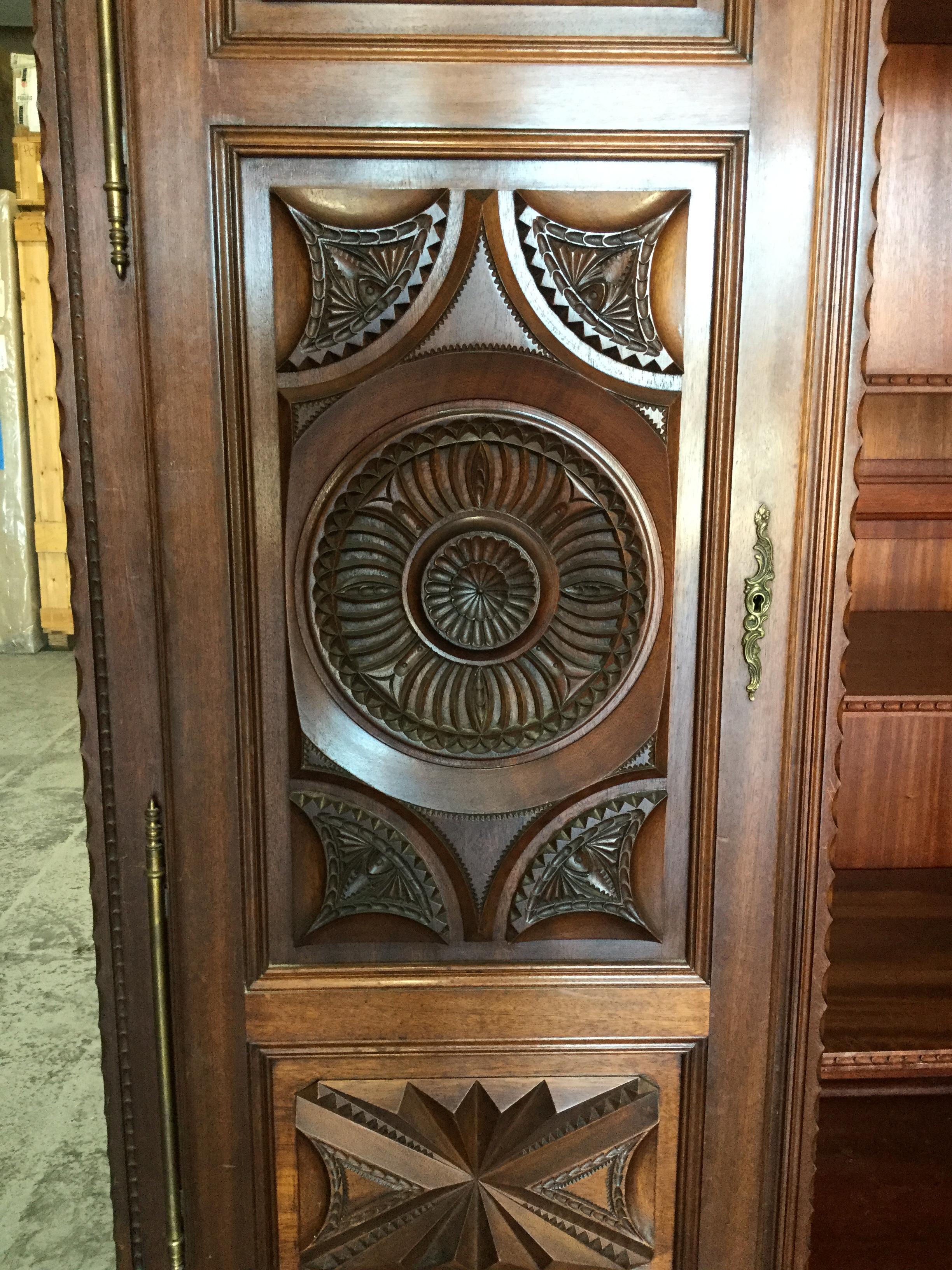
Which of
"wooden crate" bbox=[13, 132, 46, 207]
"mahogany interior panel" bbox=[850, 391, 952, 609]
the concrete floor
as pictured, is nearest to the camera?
"mahogany interior panel" bbox=[850, 391, 952, 609]

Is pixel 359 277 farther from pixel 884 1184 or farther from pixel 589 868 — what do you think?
pixel 884 1184

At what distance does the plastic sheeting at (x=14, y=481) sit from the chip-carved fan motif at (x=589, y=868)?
4375mm

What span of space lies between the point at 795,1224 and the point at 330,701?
730 mm

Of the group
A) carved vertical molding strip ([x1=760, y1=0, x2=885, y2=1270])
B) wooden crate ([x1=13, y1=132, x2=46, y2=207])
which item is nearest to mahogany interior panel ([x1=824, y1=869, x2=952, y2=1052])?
carved vertical molding strip ([x1=760, y1=0, x2=885, y2=1270])

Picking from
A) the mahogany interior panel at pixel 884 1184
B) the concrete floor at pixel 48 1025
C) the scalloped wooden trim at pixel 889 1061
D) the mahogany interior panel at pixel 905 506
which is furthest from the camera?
the concrete floor at pixel 48 1025

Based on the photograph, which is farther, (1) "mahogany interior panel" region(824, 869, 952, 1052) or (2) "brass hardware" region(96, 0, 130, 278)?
(1) "mahogany interior panel" region(824, 869, 952, 1052)

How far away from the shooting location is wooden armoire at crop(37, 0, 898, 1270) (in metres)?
0.87

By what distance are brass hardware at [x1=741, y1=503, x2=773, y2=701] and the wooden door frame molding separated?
40 centimetres

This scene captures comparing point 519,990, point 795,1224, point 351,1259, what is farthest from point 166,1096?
point 795,1224

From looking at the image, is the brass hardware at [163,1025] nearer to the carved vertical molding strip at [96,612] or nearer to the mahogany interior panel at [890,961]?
the carved vertical molding strip at [96,612]

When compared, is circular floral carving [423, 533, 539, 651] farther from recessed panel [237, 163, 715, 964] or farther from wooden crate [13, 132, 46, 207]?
wooden crate [13, 132, 46, 207]

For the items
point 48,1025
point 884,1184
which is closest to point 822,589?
point 884,1184

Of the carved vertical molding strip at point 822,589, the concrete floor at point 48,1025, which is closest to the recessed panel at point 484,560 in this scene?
the carved vertical molding strip at point 822,589

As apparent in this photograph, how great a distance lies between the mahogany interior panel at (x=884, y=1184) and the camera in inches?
49.8
